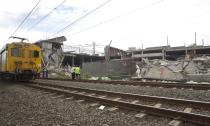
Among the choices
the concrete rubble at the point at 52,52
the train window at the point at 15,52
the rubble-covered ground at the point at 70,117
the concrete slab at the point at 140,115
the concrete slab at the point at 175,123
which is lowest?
the rubble-covered ground at the point at 70,117

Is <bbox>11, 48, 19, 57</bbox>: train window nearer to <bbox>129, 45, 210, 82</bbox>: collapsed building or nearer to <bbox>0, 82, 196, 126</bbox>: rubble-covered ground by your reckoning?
<bbox>129, 45, 210, 82</bbox>: collapsed building

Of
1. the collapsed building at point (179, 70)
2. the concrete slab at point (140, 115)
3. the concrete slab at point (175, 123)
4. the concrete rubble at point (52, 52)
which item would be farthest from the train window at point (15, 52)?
the concrete rubble at point (52, 52)

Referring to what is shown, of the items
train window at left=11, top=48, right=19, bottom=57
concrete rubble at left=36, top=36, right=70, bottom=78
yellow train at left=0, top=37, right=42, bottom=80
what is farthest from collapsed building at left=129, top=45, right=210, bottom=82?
concrete rubble at left=36, top=36, right=70, bottom=78

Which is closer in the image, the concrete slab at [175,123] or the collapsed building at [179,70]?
the concrete slab at [175,123]

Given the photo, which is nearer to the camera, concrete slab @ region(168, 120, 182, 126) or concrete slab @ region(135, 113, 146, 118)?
concrete slab @ region(168, 120, 182, 126)

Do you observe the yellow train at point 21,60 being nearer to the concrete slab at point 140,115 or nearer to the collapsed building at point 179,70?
the collapsed building at point 179,70

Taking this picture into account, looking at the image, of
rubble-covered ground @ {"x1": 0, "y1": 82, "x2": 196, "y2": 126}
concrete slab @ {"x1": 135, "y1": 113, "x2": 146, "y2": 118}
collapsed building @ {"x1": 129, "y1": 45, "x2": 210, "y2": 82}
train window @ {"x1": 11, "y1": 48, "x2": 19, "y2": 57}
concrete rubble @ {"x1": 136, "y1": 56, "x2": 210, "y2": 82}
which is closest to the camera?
rubble-covered ground @ {"x1": 0, "y1": 82, "x2": 196, "y2": 126}

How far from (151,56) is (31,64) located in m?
37.3

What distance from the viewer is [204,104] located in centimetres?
720

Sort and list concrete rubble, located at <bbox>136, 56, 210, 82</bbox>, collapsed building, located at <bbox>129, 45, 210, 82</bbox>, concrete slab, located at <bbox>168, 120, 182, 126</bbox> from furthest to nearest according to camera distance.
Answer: collapsed building, located at <bbox>129, 45, 210, 82</bbox> < concrete rubble, located at <bbox>136, 56, 210, 82</bbox> < concrete slab, located at <bbox>168, 120, 182, 126</bbox>

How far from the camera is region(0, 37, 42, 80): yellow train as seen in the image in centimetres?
2033

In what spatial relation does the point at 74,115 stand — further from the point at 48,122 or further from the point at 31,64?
the point at 31,64

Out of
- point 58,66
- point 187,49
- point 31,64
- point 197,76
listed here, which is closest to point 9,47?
→ point 31,64

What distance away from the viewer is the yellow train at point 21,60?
20328mm
